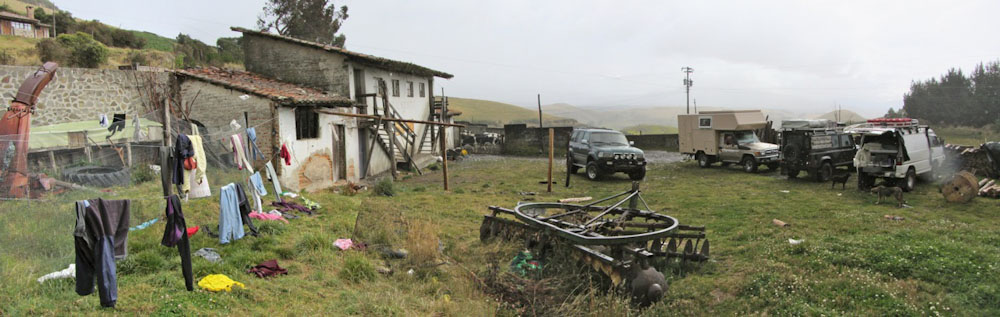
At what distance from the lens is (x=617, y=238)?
661cm

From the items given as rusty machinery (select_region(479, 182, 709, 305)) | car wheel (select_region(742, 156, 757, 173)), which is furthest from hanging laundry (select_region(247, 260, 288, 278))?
car wheel (select_region(742, 156, 757, 173))

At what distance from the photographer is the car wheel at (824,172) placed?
53.2ft

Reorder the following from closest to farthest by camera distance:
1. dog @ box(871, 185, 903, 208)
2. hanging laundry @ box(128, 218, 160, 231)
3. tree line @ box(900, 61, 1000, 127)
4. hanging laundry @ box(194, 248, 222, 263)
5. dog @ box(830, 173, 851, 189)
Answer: hanging laundry @ box(194, 248, 222, 263)
hanging laundry @ box(128, 218, 160, 231)
dog @ box(871, 185, 903, 208)
dog @ box(830, 173, 851, 189)
tree line @ box(900, 61, 1000, 127)

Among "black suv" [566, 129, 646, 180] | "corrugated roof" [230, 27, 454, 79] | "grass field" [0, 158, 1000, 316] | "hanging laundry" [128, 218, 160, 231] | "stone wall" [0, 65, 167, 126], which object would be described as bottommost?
"grass field" [0, 158, 1000, 316]

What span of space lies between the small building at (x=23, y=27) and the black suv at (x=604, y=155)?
35.9 meters

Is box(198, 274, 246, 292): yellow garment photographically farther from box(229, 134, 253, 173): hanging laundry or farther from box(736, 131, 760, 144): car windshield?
box(736, 131, 760, 144): car windshield

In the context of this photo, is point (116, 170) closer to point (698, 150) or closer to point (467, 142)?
point (698, 150)

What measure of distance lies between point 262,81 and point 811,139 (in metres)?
17.5

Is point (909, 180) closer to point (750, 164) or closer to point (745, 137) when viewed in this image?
point (750, 164)

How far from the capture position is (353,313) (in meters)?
5.84

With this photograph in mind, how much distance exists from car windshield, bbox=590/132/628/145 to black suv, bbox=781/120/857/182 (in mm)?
5080

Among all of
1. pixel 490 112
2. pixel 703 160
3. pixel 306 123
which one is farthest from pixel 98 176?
pixel 490 112

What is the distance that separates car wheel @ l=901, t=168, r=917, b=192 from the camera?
13562mm

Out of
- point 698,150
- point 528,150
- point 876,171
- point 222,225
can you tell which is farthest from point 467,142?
point 222,225
